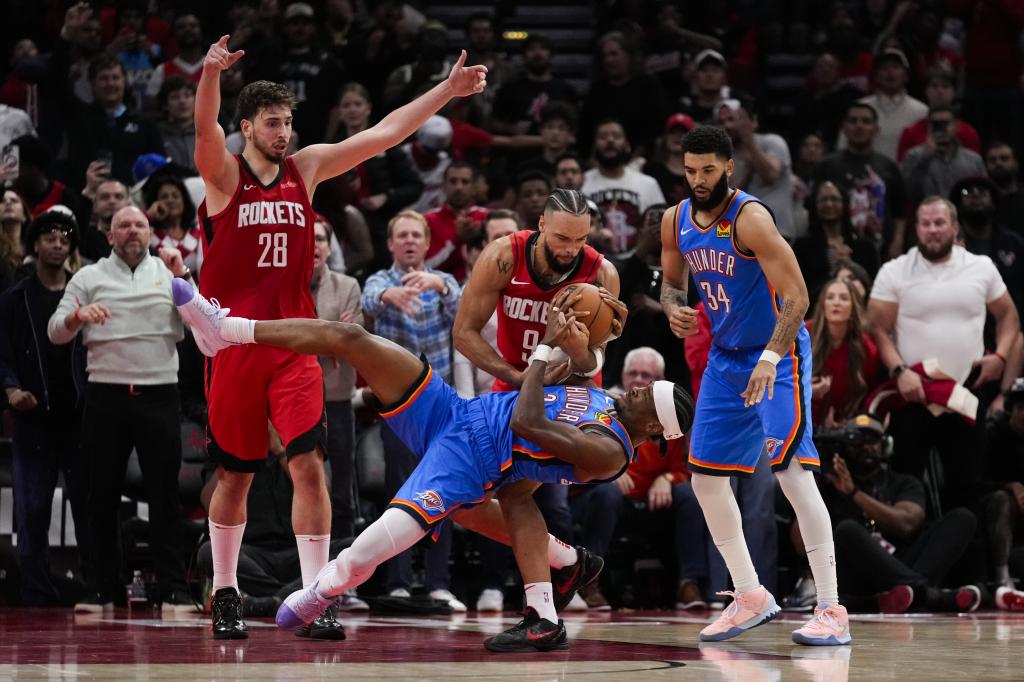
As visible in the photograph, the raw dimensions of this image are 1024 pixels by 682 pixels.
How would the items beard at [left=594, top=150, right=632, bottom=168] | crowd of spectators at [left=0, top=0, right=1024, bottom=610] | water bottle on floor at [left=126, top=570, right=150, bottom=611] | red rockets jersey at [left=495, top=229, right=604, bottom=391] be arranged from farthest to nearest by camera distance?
beard at [left=594, top=150, right=632, bottom=168], water bottle on floor at [left=126, top=570, right=150, bottom=611], crowd of spectators at [left=0, top=0, right=1024, bottom=610], red rockets jersey at [left=495, top=229, right=604, bottom=391]

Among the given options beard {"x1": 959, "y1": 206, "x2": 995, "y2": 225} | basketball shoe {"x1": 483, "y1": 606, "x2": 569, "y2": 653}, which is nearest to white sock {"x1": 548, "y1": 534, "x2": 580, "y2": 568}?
basketball shoe {"x1": 483, "y1": 606, "x2": 569, "y2": 653}

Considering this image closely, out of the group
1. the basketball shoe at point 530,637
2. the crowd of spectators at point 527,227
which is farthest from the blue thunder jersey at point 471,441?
the crowd of spectators at point 527,227

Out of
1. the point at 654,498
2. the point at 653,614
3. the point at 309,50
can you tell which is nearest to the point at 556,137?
the point at 309,50

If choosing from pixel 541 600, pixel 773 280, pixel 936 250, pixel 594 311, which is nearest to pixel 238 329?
pixel 594 311

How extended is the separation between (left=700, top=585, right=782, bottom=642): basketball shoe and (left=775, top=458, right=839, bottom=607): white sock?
266mm

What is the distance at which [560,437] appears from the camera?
19.5 ft

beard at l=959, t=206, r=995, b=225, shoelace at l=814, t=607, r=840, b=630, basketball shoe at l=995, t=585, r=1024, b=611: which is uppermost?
beard at l=959, t=206, r=995, b=225

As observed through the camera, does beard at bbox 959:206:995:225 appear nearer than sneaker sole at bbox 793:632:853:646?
No

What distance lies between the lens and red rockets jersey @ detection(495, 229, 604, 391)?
693cm

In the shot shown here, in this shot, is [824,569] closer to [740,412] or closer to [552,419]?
[740,412]

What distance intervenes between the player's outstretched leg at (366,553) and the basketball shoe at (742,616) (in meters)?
1.55

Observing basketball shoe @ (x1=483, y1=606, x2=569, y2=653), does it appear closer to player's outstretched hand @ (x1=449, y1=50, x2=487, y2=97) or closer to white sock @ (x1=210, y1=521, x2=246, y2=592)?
white sock @ (x1=210, y1=521, x2=246, y2=592)

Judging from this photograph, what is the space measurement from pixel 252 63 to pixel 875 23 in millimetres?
6622

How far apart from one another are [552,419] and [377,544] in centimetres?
86
